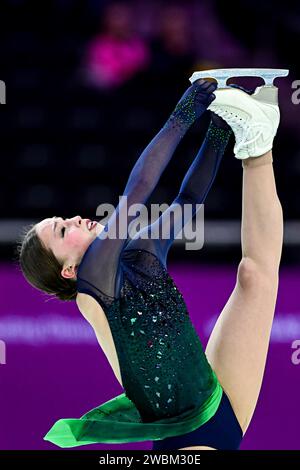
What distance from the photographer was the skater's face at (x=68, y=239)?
8.45 feet

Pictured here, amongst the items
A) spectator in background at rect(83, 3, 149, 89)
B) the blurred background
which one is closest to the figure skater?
the blurred background

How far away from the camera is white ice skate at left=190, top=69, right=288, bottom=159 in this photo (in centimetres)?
253

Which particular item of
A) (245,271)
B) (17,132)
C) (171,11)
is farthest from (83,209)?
(245,271)

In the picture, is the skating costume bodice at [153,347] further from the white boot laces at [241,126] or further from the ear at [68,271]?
the white boot laces at [241,126]

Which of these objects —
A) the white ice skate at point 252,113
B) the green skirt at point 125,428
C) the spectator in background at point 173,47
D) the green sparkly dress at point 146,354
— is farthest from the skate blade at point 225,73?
the spectator in background at point 173,47

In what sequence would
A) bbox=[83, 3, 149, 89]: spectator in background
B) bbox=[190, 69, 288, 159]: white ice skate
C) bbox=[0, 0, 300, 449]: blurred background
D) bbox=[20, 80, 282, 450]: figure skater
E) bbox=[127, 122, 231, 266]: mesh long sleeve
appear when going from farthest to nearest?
bbox=[83, 3, 149, 89]: spectator in background < bbox=[0, 0, 300, 449]: blurred background < bbox=[127, 122, 231, 266]: mesh long sleeve < bbox=[190, 69, 288, 159]: white ice skate < bbox=[20, 80, 282, 450]: figure skater

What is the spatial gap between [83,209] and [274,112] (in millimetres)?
2245

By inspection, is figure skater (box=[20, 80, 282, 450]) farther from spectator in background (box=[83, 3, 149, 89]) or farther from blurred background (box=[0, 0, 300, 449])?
spectator in background (box=[83, 3, 149, 89])

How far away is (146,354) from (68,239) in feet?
1.34

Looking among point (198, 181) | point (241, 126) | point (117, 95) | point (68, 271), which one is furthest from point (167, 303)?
point (117, 95)

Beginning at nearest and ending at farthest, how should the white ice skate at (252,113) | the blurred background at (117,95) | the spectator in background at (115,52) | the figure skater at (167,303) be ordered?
the figure skater at (167,303)
the white ice skate at (252,113)
the blurred background at (117,95)
the spectator in background at (115,52)

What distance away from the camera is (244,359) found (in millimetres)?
2609

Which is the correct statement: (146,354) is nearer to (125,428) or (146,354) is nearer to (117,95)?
(125,428)
